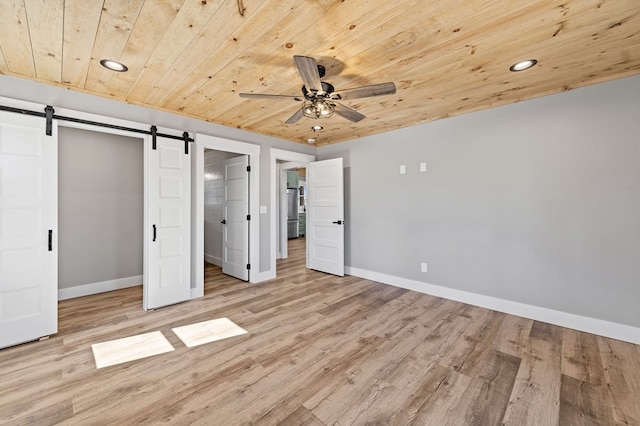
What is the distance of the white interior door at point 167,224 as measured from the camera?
10.9 feet

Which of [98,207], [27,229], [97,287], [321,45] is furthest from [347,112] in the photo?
[97,287]

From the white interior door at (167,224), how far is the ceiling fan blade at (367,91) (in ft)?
7.70

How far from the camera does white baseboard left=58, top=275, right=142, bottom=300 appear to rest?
12.3 feet

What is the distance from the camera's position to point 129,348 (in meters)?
2.46

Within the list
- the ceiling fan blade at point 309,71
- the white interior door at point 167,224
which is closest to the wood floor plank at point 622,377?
the ceiling fan blade at point 309,71

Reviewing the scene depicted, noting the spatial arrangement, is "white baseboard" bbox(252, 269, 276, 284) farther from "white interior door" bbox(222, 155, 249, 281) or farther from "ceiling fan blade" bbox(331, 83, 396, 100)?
"ceiling fan blade" bbox(331, 83, 396, 100)

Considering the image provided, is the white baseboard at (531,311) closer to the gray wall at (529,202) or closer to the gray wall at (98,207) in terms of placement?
the gray wall at (529,202)

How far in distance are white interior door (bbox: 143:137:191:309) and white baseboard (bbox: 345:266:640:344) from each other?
3.08 meters

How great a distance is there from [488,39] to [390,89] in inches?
30.2

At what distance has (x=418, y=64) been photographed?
2.34 m

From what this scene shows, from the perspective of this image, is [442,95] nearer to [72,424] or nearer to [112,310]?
[72,424]

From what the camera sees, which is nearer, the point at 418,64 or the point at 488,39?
the point at 488,39

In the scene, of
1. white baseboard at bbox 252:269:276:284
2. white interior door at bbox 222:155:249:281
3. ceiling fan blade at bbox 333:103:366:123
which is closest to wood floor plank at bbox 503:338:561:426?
ceiling fan blade at bbox 333:103:366:123

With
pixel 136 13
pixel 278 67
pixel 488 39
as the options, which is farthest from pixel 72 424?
pixel 488 39
